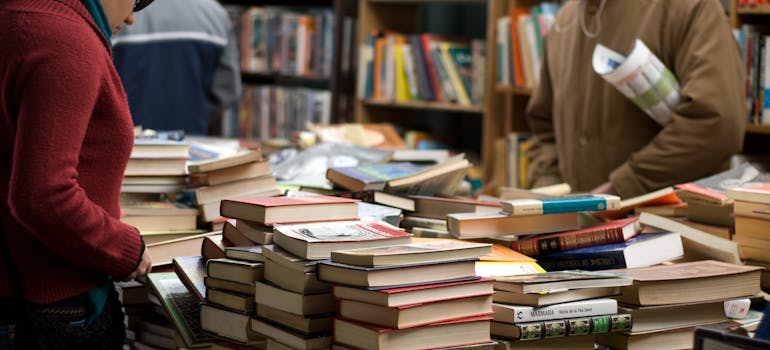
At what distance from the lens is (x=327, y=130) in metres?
3.01

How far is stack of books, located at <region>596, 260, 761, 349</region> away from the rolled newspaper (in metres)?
0.92

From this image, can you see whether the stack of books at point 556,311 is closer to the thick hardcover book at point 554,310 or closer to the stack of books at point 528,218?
the thick hardcover book at point 554,310

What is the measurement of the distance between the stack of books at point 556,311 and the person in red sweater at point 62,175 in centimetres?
57

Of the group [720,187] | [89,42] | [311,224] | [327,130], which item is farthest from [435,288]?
[327,130]

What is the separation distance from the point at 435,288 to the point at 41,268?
0.61 metres

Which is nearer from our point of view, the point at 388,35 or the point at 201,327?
the point at 201,327

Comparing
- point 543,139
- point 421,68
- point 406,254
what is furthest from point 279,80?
point 406,254

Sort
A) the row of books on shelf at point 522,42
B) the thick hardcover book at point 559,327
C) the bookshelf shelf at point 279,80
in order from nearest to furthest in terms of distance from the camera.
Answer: the thick hardcover book at point 559,327 < the row of books on shelf at point 522,42 < the bookshelf shelf at point 279,80

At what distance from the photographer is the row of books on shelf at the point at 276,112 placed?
198 inches

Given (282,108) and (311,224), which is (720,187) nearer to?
(311,224)

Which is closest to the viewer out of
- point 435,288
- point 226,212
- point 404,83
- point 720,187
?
point 435,288

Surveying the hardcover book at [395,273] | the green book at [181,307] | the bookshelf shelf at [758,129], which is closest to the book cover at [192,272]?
the green book at [181,307]

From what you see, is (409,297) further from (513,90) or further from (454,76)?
(454,76)

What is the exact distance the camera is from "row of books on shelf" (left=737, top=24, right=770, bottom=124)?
3.14 meters
